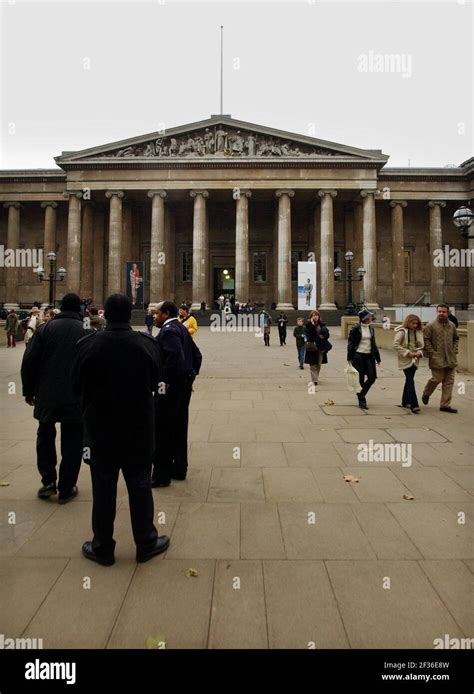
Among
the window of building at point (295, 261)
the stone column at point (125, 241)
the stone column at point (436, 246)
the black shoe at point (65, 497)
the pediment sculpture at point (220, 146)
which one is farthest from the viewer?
the window of building at point (295, 261)

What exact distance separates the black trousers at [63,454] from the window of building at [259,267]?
132ft

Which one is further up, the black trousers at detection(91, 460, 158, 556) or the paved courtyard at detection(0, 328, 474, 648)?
the black trousers at detection(91, 460, 158, 556)

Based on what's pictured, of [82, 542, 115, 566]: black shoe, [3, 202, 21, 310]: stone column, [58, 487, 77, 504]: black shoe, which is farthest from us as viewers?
[3, 202, 21, 310]: stone column

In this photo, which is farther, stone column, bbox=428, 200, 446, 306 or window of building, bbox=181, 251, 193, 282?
window of building, bbox=181, 251, 193, 282

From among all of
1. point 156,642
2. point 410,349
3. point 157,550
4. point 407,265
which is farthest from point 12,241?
point 156,642

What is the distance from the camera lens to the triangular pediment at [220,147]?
37.2 metres

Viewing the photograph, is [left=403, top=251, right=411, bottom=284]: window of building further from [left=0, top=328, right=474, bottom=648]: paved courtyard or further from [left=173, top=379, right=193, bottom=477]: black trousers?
[left=173, top=379, right=193, bottom=477]: black trousers

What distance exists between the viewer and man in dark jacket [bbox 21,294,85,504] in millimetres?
4402

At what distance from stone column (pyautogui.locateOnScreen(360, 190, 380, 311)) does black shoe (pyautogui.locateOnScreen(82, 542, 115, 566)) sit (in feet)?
118

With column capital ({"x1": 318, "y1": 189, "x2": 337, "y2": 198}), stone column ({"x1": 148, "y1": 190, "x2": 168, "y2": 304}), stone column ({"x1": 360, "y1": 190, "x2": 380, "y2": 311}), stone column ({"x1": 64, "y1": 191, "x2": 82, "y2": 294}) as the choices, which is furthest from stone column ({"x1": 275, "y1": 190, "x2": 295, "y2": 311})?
stone column ({"x1": 64, "y1": 191, "x2": 82, "y2": 294})

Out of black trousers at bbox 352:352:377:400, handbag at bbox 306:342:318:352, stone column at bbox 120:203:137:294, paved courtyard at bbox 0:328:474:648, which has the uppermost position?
stone column at bbox 120:203:137:294

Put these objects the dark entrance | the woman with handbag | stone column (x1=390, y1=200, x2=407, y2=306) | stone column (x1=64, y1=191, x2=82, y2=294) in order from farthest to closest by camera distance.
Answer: the dark entrance, stone column (x1=390, y1=200, x2=407, y2=306), stone column (x1=64, y1=191, x2=82, y2=294), the woman with handbag

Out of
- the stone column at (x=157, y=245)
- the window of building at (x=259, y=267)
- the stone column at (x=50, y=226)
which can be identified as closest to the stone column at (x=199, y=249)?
the stone column at (x=157, y=245)

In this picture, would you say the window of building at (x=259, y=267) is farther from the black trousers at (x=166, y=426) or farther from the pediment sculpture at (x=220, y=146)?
the black trousers at (x=166, y=426)
